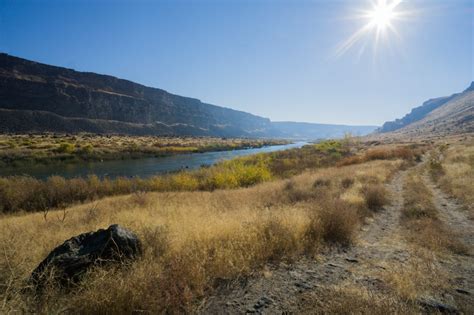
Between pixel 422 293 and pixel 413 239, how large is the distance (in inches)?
131

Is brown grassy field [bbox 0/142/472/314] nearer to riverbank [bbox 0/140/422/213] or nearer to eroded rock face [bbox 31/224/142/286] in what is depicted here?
eroded rock face [bbox 31/224/142/286]

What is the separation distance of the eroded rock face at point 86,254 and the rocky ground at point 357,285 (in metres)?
2.03

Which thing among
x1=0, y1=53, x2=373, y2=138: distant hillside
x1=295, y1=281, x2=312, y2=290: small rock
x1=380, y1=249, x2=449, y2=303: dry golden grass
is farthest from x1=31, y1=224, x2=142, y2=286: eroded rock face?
x1=0, y1=53, x2=373, y2=138: distant hillside

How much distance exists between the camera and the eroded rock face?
3.84 metres

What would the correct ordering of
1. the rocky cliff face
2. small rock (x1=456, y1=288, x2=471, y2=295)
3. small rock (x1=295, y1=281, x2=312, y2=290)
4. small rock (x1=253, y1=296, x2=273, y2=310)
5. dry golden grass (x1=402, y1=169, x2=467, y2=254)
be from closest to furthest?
small rock (x1=253, y1=296, x2=273, y2=310), small rock (x1=456, y1=288, x2=471, y2=295), small rock (x1=295, y1=281, x2=312, y2=290), dry golden grass (x1=402, y1=169, x2=467, y2=254), the rocky cliff face

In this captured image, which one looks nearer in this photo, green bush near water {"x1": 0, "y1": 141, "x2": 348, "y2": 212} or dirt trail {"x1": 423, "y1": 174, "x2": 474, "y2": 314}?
dirt trail {"x1": 423, "y1": 174, "x2": 474, "y2": 314}

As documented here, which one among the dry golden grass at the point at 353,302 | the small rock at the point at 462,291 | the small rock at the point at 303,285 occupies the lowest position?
the small rock at the point at 303,285

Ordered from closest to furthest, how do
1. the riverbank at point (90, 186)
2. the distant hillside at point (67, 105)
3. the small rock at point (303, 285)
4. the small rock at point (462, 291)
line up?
the small rock at point (462, 291) < the small rock at point (303, 285) < the riverbank at point (90, 186) < the distant hillside at point (67, 105)

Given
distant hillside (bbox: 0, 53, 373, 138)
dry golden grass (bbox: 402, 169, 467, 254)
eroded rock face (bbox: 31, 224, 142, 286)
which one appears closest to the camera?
eroded rock face (bbox: 31, 224, 142, 286)

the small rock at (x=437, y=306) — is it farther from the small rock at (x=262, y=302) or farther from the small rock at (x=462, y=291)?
the small rock at (x=262, y=302)

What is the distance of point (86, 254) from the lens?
13.9 feet

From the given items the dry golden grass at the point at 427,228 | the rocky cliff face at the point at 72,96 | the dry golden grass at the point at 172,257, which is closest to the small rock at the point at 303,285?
the dry golden grass at the point at 172,257

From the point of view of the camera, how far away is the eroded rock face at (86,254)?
3.84 m

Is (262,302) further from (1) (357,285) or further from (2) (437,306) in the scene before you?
(2) (437,306)
